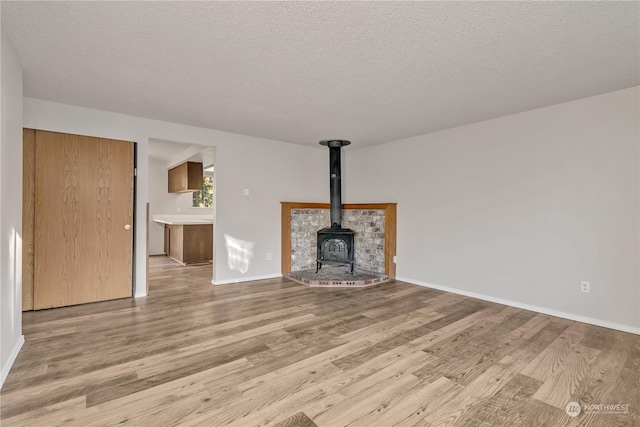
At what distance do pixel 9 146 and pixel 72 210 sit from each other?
1.51m

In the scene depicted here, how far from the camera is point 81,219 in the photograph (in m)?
3.45

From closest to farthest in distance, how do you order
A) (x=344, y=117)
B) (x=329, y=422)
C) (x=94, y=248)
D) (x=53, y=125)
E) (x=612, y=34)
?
(x=329, y=422)
(x=612, y=34)
(x=53, y=125)
(x=94, y=248)
(x=344, y=117)

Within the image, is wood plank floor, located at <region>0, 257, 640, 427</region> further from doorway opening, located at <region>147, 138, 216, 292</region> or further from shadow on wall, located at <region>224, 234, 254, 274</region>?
doorway opening, located at <region>147, 138, 216, 292</region>

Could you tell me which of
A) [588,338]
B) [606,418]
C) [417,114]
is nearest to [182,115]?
[417,114]

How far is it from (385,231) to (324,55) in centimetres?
326

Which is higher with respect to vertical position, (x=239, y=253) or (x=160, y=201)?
(x=160, y=201)

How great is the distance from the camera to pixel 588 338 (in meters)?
2.69

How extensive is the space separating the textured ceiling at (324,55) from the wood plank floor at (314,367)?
227 cm

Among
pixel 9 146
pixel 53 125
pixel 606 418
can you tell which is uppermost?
pixel 53 125

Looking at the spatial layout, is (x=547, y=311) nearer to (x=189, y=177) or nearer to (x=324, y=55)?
(x=324, y=55)

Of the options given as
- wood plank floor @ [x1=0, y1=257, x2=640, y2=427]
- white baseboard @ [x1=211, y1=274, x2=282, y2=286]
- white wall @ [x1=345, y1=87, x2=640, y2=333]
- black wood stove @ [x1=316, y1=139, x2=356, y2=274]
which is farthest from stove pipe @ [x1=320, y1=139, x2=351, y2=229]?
wood plank floor @ [x1=0, y1=257, x2=640, y2=427]

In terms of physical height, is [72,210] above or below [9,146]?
below

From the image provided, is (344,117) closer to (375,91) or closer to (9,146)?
(375,91)

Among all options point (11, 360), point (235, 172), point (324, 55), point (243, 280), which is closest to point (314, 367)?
point (11, 360)
